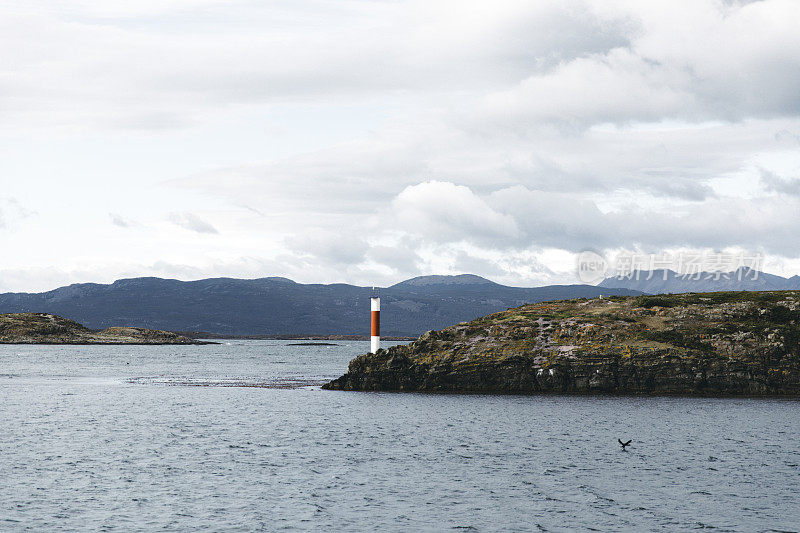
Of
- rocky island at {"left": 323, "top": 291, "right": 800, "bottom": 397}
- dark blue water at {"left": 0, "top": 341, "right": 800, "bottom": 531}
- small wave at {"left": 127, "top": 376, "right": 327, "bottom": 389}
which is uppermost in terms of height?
rocky island at {"left": 323, "top": 291, "right": 800, "bottom": 397}

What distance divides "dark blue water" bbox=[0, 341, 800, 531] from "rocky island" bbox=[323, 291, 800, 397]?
5333 mm

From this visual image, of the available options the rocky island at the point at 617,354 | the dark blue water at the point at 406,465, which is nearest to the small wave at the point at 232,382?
the rocky island at the point at 617,354

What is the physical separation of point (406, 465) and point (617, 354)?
1725 inches

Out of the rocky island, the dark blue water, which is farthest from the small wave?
the dark blue water

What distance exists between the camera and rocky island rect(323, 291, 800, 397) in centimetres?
7925

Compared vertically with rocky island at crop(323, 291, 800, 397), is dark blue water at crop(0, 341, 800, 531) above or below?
below

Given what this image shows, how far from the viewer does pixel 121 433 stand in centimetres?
5669

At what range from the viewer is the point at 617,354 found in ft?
266

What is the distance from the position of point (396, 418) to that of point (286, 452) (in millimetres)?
16880

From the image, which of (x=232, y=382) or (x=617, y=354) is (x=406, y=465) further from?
(x=232, y=382)

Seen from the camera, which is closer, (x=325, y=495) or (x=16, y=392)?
(x=325, y=495)

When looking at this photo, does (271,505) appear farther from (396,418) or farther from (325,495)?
(396,418)

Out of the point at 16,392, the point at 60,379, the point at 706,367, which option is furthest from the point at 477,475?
the point at 60,379

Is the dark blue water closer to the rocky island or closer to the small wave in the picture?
the rocky island
